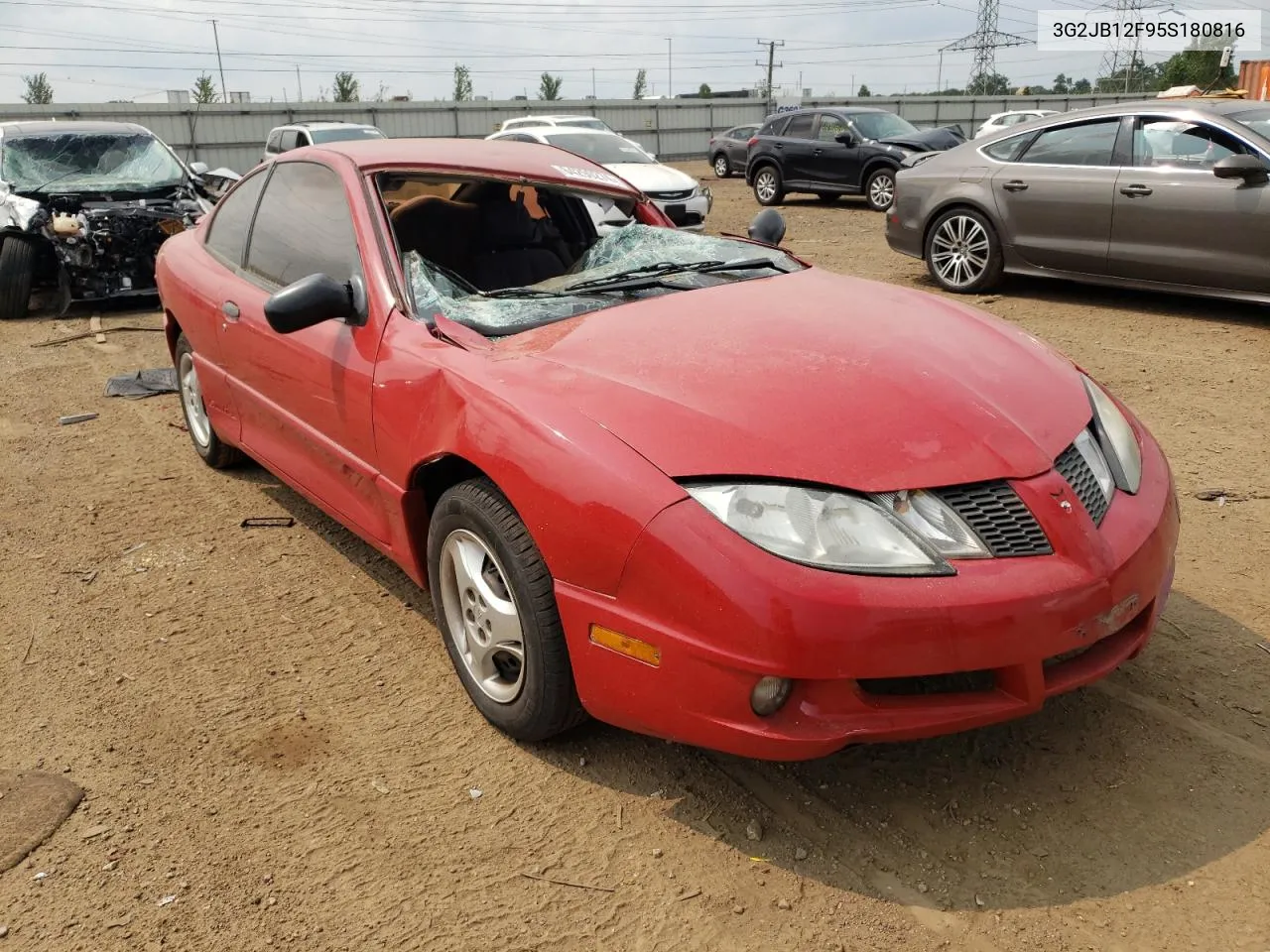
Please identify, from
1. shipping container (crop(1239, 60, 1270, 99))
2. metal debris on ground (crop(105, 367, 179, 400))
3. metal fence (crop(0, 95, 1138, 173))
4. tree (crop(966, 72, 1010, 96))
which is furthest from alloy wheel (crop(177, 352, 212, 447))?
tree (crop(966, 72, 1010, 96))

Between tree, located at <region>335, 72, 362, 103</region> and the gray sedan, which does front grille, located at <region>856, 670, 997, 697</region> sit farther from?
tree, located at <region>335, 72, 362, 103</region>

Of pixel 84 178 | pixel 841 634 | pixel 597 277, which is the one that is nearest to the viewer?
pixel 841 634

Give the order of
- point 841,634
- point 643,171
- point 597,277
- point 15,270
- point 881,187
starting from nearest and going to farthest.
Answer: point 841,634
point 597,277
point 15,270
point 643,171
point 881,187

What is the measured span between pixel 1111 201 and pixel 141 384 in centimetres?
676

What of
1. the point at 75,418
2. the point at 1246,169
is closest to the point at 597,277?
the point at 75,418

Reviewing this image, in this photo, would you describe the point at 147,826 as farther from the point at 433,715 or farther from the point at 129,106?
the point at 129,106

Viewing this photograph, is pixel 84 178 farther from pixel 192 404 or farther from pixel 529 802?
pixel 529 802

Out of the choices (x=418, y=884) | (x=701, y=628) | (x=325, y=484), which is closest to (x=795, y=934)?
(x=701, y=628)

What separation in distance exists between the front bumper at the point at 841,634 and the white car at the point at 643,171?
9938 mm

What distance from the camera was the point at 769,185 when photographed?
17984 mm

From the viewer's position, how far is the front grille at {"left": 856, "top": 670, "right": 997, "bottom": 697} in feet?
7.16

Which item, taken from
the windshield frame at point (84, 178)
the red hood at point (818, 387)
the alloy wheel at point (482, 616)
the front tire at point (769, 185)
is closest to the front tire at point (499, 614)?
the alloy wheel at point (482, 616)

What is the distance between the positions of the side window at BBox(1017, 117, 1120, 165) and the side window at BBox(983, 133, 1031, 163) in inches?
3.5

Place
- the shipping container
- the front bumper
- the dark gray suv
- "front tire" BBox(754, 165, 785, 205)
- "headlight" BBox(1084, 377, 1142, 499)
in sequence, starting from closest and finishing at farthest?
the front bumper → "headlight" BBox(1084, 377, 1142, 499) → the dark gray suv → "front tire" BBox(754, 165, 785, 205) → the shipping container
